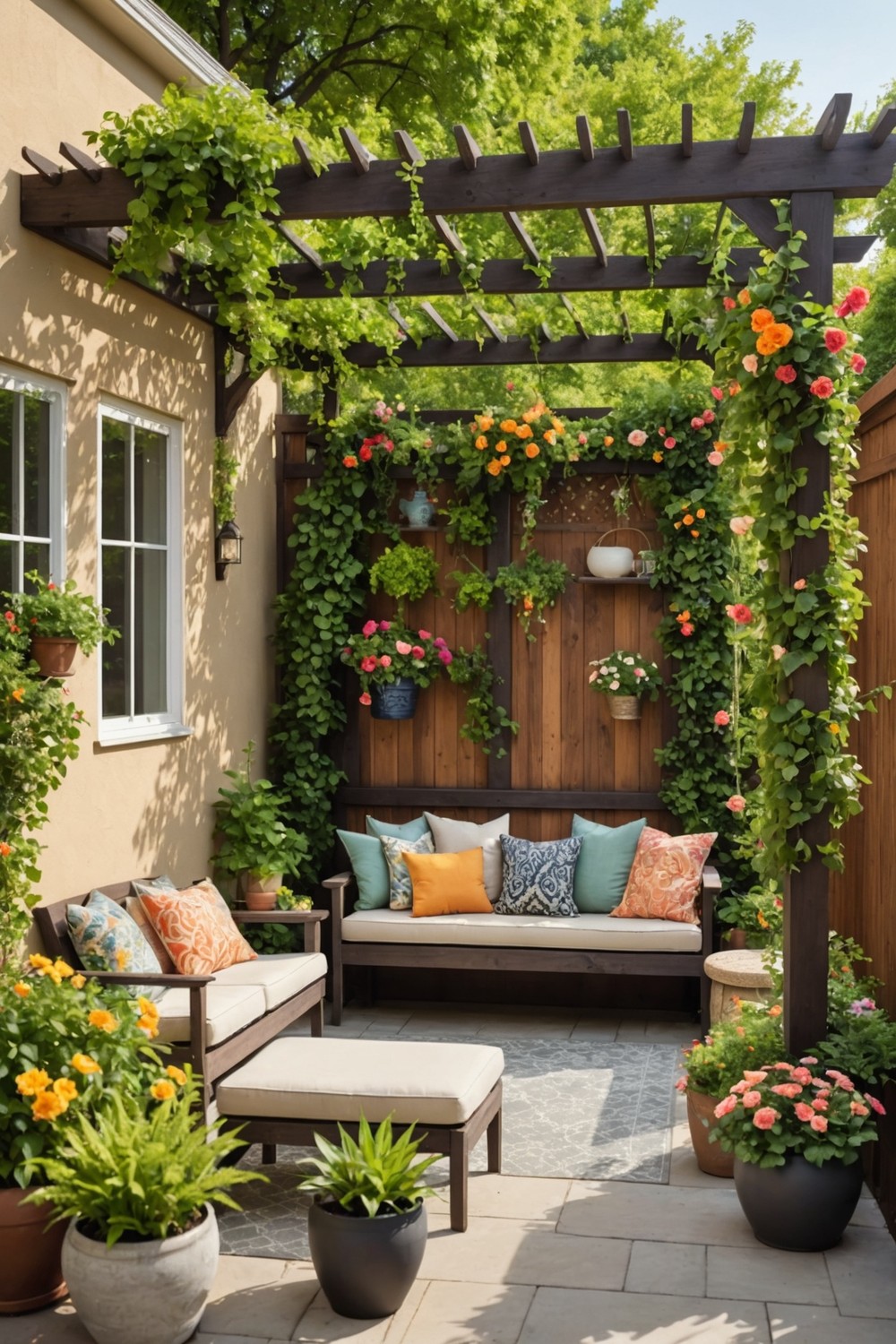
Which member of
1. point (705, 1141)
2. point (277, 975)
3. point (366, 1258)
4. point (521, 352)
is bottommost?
point (705, 1141)

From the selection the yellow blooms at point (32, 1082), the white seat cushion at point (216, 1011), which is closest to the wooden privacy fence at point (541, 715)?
the white seat cushion at point (216, 1011)

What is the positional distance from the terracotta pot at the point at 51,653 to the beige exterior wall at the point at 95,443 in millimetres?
571

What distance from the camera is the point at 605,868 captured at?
21.5 ft

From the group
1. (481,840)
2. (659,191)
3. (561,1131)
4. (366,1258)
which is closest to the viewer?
(366,1258)

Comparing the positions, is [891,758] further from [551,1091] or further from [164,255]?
[164,255]

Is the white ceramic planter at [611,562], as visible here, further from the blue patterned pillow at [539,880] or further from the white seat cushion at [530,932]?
the white seat cushion at [530,932]

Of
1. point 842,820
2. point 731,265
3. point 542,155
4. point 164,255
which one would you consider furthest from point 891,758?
point 164,255

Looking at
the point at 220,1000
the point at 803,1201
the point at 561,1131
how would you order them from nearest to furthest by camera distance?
the point at 803,1201
the point at 220,1000
the point at 561,1131

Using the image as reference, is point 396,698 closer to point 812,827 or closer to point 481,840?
point 481,840

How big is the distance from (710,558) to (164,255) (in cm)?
317

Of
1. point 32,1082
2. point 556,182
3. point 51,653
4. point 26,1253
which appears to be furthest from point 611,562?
point 26,1253

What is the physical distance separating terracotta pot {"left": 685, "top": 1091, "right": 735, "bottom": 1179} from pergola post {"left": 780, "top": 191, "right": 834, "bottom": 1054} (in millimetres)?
461

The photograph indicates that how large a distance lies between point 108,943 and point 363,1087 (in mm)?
1105

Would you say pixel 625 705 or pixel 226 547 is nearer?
pixel 226 547
